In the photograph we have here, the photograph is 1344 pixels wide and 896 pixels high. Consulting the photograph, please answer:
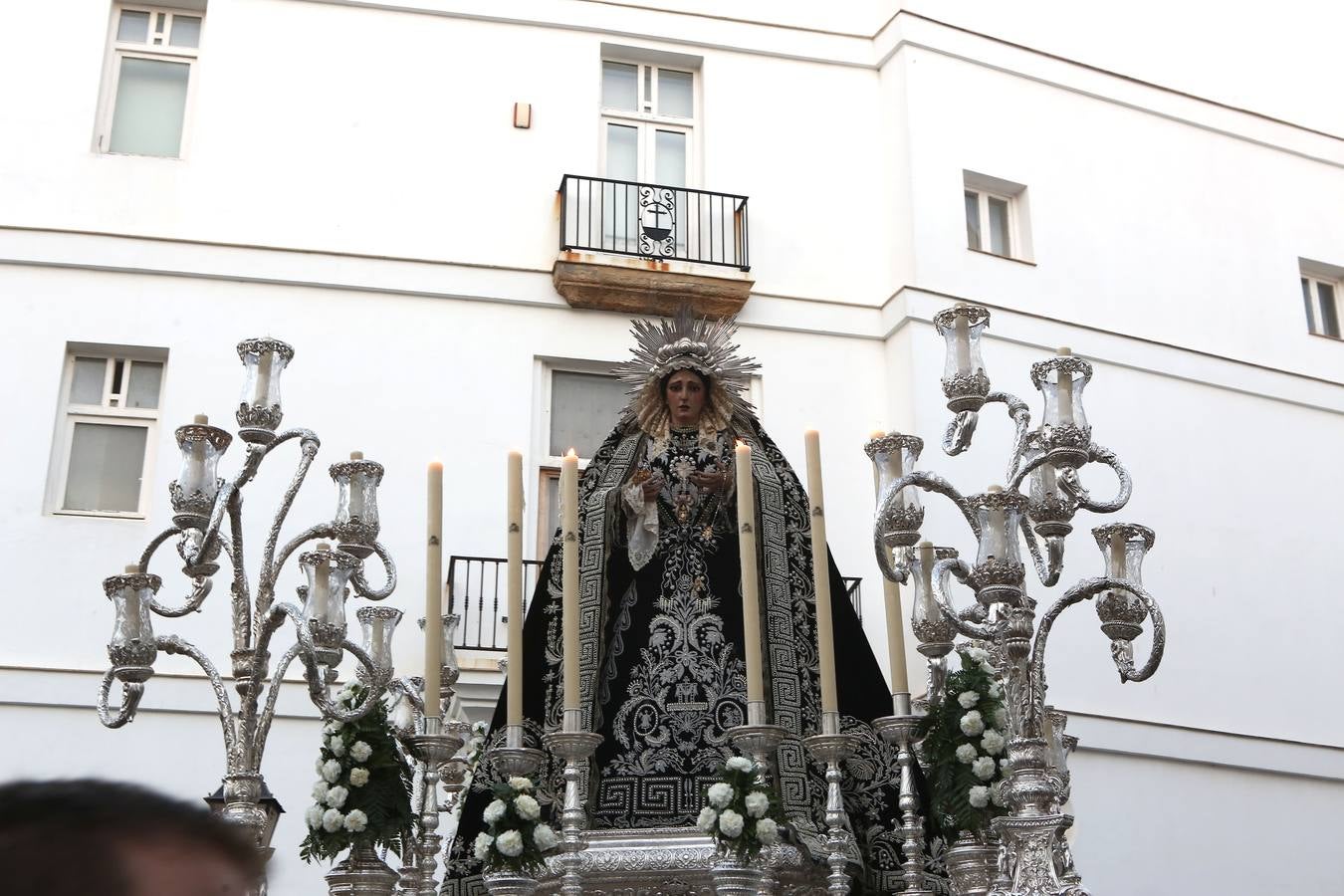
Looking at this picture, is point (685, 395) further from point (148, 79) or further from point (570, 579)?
point (148, 79)

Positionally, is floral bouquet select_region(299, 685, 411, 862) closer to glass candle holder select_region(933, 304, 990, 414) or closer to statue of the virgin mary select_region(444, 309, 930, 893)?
statue of the virgin mary select_region(444, 309, 930, 893)

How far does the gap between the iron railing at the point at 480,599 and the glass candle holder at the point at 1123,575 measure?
15.7 ft

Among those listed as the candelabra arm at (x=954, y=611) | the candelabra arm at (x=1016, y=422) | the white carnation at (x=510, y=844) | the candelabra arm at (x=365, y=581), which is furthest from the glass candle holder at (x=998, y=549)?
the candelabra arm at (x=365, y=581)

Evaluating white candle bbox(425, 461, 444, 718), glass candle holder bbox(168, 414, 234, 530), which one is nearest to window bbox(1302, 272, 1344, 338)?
white candle bbox(425, 461, 444, 718)

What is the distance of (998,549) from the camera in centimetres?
456

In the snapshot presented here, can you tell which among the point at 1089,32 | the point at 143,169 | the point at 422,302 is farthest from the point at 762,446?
the point at 1089,32

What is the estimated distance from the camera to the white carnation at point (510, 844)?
4.34 metres

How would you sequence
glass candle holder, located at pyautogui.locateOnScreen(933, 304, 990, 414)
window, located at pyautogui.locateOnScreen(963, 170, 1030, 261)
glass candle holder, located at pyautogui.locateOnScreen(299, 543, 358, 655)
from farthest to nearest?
window, located at pyautogui.locateOnScreen(963, 170, 1030, 261), glass candle holder, located at pyautogui.locateOnScreen(933, 304, 990, 414), glass candle holder, located at pyautogui.locateOnScreen(299, 543, 358, 655)

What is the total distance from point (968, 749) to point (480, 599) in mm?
4897

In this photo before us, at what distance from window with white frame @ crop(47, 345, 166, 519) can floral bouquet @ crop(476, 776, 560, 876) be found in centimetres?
574

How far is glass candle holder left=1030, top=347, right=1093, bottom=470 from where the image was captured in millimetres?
4777

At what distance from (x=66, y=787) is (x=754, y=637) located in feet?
12.1

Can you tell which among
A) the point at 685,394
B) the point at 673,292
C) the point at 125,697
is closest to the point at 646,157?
the point at 673,292

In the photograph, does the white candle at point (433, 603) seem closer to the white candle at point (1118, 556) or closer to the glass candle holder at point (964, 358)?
the glass candle holder at point (964, 358)
